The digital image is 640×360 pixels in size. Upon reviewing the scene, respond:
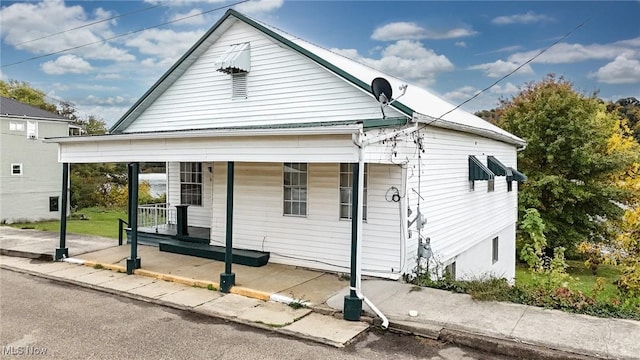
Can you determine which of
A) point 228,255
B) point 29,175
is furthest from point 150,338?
point 29,175

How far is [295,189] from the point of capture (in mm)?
10539

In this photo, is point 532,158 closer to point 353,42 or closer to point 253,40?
point 353,42

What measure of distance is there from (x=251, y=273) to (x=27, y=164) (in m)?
23.1

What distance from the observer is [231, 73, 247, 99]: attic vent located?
1147 centimetres

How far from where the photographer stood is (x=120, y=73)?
39.5 meters

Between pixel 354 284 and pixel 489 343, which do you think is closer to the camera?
pixel 489 343

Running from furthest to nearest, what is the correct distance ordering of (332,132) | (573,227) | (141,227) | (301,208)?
(573,227) < (141,227) < (301,208) < (332,132)

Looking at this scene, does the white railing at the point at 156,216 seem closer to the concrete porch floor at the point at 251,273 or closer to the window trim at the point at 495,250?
the concrete porch floor at the point at 251,273

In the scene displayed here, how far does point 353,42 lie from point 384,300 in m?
21.2

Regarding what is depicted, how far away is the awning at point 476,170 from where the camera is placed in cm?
1202

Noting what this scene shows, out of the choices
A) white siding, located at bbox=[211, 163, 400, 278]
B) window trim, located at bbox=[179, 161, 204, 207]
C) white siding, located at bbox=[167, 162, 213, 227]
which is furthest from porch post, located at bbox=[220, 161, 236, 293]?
window trim, located at bbox=[179, 161, 204, 207]

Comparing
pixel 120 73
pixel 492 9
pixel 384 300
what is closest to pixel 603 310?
pixel 384 300

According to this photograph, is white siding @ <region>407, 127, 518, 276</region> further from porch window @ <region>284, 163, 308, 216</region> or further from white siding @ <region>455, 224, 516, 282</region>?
porch window @ <region>284, 163, 308, 216</region>

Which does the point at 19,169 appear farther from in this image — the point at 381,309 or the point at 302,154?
the point at 381,309
